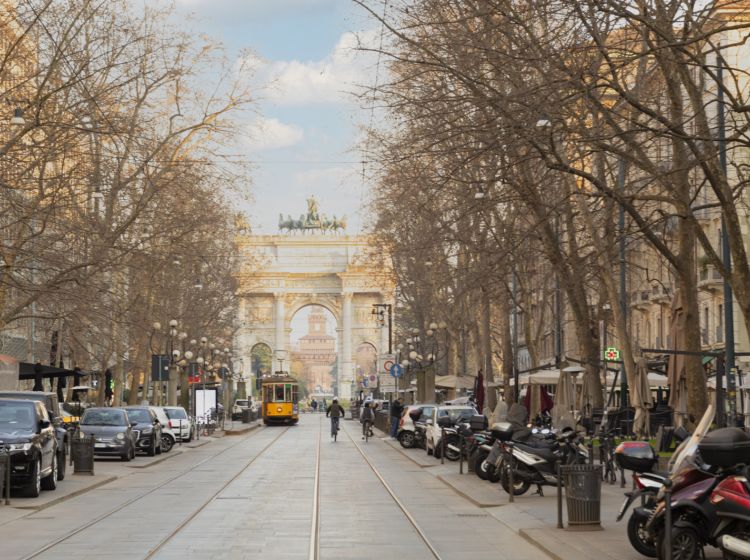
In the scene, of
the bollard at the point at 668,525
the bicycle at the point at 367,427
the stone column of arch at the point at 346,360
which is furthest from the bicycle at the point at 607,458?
the stone column of arch at the point at 346,360

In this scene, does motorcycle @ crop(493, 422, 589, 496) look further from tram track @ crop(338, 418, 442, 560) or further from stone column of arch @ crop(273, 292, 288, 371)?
stone column of arch @ crop(273, 292, 288, 371)

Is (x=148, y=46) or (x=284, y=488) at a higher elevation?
(x=148, y=46)

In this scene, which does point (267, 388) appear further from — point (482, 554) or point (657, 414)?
point (482, 554)

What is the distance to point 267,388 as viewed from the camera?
92.4 metres

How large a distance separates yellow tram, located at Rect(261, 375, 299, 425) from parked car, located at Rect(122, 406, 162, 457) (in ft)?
154

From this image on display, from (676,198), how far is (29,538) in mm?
10837

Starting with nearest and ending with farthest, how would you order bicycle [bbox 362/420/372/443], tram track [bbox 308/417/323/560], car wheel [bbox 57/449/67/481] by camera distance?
tram track [bbox 308/417/323/560], car wheel [bbox 57/449/67/481], bicycle [bbox 362/420/372/443]

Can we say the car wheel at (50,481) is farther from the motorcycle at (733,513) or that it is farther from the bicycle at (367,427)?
the bicycle at (367,427)

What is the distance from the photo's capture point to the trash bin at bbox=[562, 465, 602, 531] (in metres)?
17.6

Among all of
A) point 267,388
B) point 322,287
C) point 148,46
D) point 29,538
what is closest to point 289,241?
point 322,287

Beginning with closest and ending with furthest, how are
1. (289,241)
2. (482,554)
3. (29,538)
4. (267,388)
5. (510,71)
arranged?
1. (482,554)
2. (29,538)
3. (510,71)
4. (267,388)
5. (289,241)

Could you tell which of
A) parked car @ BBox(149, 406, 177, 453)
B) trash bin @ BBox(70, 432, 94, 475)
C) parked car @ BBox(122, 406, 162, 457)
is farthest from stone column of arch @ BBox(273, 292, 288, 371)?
trash bin @ BBox(70, 432, 94, 475)

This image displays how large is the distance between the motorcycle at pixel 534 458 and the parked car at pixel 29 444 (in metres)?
7.92

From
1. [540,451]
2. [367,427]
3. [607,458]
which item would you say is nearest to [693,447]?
[540,451]
